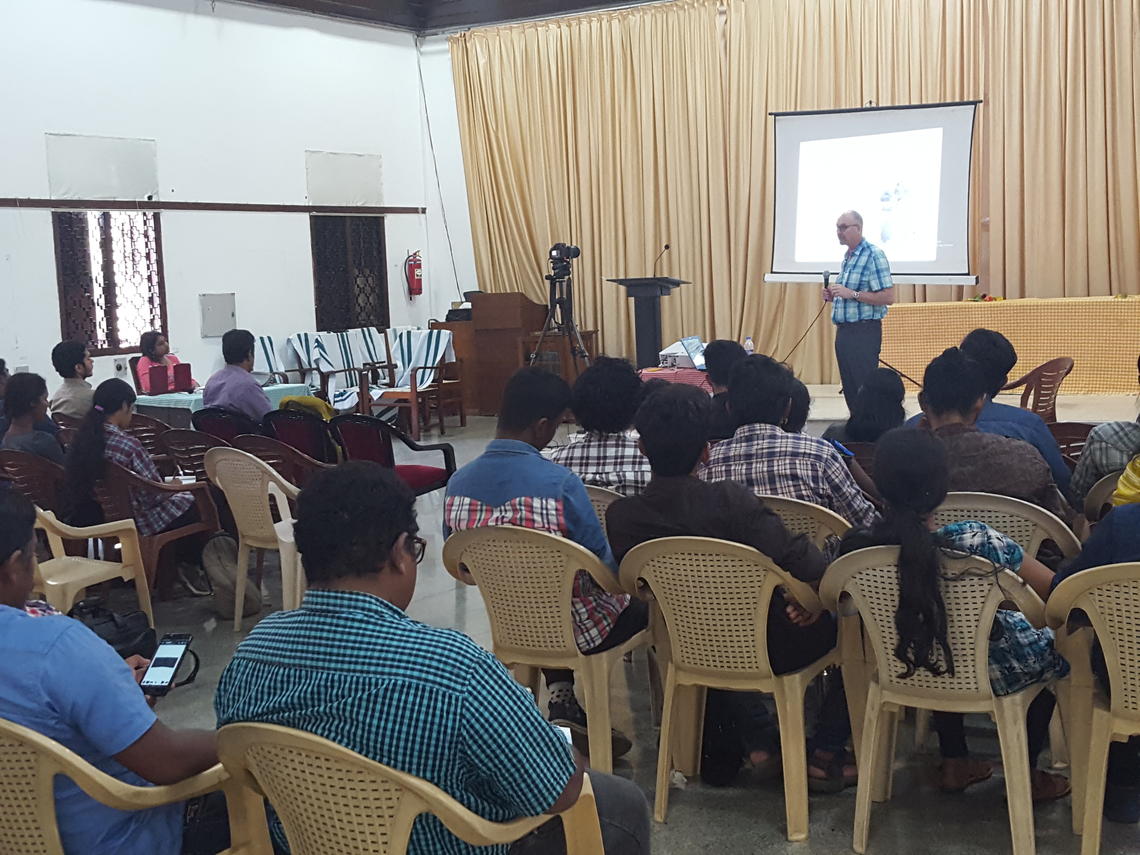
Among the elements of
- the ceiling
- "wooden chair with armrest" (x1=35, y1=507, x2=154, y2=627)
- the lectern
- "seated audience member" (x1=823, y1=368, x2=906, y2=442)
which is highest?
the ceiling

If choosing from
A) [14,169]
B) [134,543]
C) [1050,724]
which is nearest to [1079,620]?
[1050,724]

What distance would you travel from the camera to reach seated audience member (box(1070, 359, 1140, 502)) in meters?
3.09

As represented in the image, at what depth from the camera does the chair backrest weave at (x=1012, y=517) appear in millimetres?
2662

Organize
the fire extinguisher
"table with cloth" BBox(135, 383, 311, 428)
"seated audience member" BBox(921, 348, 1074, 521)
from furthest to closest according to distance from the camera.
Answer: the fire extinguisher, "table with cloth" BBox(135, 383, 311, 428), "seated audience member" BBox(921, 348, 1074, 521)

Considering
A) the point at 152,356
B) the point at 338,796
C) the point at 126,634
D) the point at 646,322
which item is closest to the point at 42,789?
the point at 338,796

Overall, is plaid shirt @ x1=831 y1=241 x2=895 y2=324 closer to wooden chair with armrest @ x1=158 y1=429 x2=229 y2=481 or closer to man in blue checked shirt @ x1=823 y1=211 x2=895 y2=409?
man in blue checked shirt @ x1=823 y1=211 x2=895 y2=409

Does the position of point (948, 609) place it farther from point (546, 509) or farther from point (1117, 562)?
point (546, 509)

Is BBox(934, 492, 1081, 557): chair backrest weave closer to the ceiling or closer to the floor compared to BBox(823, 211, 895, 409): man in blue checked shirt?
closer to the floor

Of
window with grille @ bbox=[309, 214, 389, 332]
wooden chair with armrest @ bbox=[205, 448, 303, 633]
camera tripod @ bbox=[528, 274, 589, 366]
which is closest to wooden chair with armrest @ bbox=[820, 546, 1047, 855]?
wooden chair with armrest @ bbox=[205, 448, 303, 633]

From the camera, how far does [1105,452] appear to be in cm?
311

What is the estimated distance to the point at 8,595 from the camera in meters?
1.94

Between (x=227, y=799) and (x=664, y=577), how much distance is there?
1090mm

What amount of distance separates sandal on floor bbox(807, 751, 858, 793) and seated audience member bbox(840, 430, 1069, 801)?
0.54 metres

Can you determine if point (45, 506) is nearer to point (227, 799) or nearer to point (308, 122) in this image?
point (227, 799)
